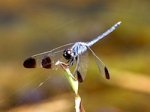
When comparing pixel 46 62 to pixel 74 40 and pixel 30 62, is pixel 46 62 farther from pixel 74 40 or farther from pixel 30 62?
pixel 74 40

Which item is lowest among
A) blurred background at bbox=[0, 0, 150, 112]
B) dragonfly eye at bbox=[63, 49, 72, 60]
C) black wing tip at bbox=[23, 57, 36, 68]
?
black wing tip at bbox=[23, 57, 36, 68]

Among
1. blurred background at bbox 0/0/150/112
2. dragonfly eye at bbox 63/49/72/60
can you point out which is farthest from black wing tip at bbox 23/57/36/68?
blurred background at bbox 0/0/150/112

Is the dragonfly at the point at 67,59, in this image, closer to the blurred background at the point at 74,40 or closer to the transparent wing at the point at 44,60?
the transparent wing at the point at 44,60

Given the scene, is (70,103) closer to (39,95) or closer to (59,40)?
(39,95)

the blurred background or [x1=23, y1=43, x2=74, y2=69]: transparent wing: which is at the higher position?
the blurred background

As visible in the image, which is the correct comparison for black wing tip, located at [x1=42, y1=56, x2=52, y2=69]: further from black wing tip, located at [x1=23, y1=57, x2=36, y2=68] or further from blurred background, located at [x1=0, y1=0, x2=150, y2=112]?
blurred background, located at [x1=0, y1=0, x2=150, y2=112]

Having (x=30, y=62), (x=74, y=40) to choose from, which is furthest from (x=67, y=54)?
(x=74, y=40)

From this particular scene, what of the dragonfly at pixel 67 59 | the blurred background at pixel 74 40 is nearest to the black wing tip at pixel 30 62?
the dragonfly at pixel 67 59

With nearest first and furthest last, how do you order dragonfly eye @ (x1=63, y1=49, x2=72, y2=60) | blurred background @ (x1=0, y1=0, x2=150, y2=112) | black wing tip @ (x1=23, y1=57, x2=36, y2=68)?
1. black wing tip @ (x1=23, y1=57, x2=36, y2=68)
2. dragonfly eye @ (x1=63, y1=49, x2=72, y2=60)
3. blurred background @ (x1=0, y1=0, x2=150, y2=112)

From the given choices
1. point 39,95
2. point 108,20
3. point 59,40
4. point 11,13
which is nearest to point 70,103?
point 39,95
